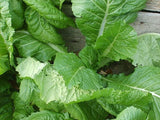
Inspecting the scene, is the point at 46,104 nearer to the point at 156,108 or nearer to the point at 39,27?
the point at 39,27

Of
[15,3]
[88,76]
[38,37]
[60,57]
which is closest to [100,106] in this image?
[88,76]

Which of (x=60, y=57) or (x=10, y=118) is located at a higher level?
(x=60, y=57)

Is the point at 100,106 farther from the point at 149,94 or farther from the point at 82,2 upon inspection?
the point at 82,2

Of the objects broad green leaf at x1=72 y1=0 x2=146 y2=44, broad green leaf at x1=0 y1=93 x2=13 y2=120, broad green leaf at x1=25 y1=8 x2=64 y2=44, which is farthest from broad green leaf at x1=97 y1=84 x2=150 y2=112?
broad green leaf at x1=0 y1=93 x2=13 y2=120

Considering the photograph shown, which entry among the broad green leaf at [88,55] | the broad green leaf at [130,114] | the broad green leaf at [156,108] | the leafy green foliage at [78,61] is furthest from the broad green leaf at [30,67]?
the broad green leaf at [156,108]

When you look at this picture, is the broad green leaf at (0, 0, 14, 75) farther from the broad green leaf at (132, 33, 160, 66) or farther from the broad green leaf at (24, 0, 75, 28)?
the broad green leaf at (132, 33, 160, 66)
